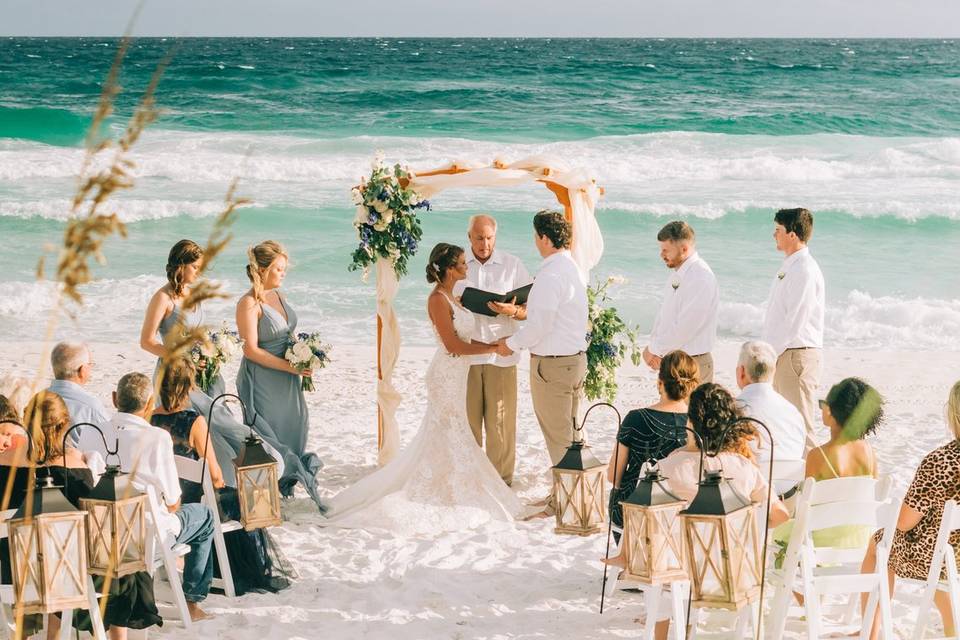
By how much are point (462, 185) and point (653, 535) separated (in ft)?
13.6

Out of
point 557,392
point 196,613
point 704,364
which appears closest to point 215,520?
point 196,613

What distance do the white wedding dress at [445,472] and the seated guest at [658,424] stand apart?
1829mm

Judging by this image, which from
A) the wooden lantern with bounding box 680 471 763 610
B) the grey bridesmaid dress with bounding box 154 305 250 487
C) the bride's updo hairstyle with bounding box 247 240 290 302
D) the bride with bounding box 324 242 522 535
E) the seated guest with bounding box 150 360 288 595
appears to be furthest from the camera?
the bride with bounding box 324 242 522 535

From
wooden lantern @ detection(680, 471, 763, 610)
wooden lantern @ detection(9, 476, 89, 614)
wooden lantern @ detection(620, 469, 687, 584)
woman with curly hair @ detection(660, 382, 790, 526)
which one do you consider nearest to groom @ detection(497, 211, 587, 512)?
woman with curly hair @ detection(660, 382, 790, 526)

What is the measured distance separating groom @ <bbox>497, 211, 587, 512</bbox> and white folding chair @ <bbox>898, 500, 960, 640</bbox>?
2499mm

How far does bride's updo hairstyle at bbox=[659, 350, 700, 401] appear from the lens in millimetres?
4988

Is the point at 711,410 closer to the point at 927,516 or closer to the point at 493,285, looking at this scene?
the point at 927,516

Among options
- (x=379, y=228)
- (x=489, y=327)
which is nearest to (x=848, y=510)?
(x=489, y=327)

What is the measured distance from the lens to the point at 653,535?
3400 mm

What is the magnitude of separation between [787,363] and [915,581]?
250 centimetres

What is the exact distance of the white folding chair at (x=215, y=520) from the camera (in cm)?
514

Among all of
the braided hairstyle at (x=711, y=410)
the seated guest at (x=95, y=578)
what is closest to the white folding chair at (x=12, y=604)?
the seated guest at (x=95, y=578)

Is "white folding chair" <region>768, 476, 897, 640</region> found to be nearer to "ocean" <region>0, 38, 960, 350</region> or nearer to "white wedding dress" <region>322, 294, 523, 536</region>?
"white wedding dress" <region>322, 294, 523, 536</region>

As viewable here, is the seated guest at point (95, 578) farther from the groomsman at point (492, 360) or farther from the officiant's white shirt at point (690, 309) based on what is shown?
the officiant's white shirt at point (690, 309)
